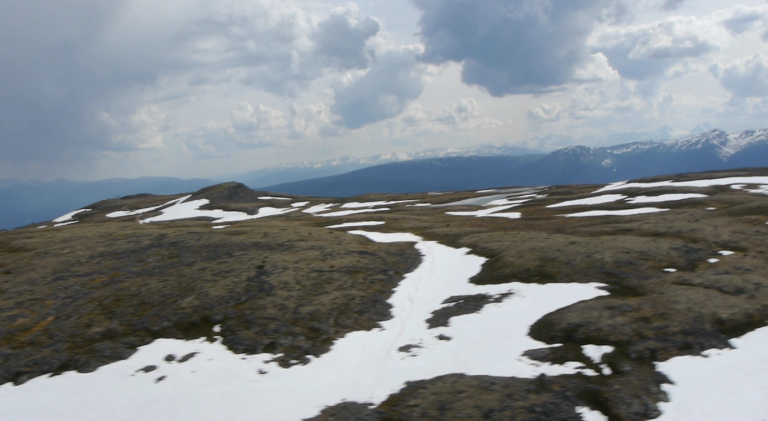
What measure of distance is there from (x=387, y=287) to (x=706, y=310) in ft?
65.3

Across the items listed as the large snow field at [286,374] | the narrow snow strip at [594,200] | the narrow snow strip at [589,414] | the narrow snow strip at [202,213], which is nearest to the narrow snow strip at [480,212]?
the narrow snow strip at [594,200]

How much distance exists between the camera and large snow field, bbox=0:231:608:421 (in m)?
17.3

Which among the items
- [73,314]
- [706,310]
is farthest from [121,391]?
[706,310]

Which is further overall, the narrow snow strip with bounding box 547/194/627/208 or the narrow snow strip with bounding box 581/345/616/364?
the narrow snow strip with bounding box 547/194/627/208

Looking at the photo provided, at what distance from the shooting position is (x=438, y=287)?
1236 inches

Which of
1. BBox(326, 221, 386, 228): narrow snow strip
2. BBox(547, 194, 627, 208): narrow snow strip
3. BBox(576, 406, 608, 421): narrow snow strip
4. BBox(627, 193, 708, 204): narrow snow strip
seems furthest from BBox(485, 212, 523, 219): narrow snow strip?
BBox(576, 406, 608, 421): narrow snow strip

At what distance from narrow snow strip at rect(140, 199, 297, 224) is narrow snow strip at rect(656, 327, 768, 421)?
8648cm

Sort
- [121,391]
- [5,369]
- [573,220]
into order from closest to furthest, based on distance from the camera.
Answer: [121,391], [5,369], [573,220]

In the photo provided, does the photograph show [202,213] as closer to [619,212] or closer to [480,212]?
[480,212]

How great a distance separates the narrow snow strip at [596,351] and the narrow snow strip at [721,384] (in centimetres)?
207

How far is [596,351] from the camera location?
1920 centimetres

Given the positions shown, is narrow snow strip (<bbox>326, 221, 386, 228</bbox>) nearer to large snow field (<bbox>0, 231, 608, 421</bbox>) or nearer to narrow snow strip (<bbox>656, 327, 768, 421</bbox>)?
large snow field (<bbox>0, 231, 608, 421</bbox>)

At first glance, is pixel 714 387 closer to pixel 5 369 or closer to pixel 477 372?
pixel 477 372

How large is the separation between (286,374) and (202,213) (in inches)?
3560
